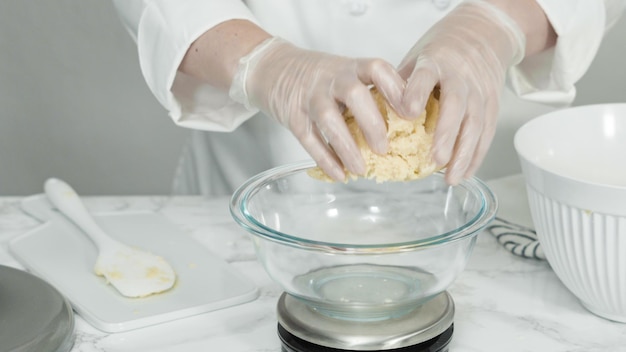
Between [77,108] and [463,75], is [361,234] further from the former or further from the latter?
[77,108]

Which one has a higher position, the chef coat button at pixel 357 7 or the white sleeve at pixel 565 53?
the chef coat button at pixel 357 7

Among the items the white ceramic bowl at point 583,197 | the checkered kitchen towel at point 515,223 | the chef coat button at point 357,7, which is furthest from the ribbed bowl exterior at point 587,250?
the chef coat button at point 357,7

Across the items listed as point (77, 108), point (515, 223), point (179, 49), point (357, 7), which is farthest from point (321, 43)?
point (77, 108)

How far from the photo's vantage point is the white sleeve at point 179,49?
1.09 meters

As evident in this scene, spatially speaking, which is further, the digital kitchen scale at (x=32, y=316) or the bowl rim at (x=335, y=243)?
the digital kitchen scale at (x=32, y=316)

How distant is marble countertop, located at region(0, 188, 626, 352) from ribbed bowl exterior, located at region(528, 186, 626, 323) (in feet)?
0.11

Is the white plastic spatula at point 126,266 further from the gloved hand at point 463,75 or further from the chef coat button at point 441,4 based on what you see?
the chef coat button at point 441,4

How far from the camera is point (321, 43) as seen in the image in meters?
1.29

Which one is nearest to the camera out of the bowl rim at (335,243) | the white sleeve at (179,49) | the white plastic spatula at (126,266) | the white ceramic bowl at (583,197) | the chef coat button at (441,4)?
the bowl rim at (335,243)

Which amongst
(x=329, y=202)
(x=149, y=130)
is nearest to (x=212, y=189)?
(x=329, y=202)

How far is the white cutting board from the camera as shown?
3.10ft

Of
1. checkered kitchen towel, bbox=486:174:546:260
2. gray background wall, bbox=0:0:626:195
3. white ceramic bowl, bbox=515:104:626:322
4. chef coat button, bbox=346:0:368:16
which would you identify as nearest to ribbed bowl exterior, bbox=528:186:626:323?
white ceramic bowl, bbox=515:104:626:322

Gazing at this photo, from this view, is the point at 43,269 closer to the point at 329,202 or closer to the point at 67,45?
the point at 329,202

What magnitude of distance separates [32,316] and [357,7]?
0.61 metres
